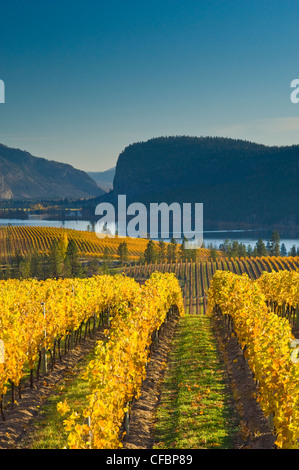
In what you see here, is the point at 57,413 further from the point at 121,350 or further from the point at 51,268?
the point at 51,268

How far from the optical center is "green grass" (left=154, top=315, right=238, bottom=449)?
1073 centimetres

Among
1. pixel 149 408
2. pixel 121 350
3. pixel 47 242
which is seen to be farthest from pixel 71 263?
pixel 121 350

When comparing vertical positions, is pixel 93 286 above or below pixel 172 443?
above

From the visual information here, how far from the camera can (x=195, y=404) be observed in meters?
12.9

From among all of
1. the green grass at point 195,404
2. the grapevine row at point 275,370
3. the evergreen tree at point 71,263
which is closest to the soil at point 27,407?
the green grass at point 195,404

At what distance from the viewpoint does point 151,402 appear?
44.2ft

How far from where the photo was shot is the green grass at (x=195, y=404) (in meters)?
10.7

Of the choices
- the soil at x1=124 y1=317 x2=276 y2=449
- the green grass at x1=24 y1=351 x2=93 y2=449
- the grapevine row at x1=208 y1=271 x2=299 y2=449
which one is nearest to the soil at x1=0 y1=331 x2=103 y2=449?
the green grass at x1=24 y1=351 x2=93 y2=449

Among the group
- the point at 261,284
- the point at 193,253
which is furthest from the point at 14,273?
the point at 261,284

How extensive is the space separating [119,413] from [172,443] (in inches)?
81.6

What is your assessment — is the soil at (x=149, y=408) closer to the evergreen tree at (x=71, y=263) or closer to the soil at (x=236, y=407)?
the soil at (x=236, y=407)

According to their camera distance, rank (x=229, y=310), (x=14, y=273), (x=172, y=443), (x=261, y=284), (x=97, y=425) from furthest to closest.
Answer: (x=14, y=273) → (x=261, y=284) → (x=229, y=310) → (x=172, y=443) → (x=97, y=425)

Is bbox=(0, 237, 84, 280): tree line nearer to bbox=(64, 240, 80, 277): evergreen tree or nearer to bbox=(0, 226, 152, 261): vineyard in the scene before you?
bbox=(64, 240, 80, 277): evergreen tree
